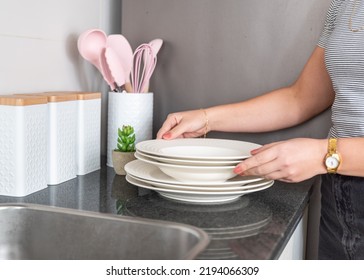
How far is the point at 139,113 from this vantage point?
3.91 ft

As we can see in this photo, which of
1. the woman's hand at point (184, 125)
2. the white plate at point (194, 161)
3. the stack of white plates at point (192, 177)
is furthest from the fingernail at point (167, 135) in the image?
the white plate at point (194, 161)

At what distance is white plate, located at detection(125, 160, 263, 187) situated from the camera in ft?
2.82

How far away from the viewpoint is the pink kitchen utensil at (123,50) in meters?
1.21

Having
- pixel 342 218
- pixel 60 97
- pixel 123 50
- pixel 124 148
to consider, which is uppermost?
pixel 123 50

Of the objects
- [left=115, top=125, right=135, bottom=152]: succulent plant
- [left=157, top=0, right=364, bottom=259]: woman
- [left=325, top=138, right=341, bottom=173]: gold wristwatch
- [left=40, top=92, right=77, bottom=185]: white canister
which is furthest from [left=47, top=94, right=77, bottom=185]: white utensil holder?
[left=325, top=138, right=341, bottom=173]: gold wristwatch

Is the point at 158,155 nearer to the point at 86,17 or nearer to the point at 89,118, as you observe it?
the point at 89,118

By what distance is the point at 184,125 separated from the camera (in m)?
1.11

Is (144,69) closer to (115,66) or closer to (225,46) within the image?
(115,66)

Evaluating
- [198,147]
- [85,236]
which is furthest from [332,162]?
[85,236]

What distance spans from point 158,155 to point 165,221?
0.14m

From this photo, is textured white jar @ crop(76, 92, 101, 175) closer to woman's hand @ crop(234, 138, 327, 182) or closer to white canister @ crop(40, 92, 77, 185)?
white canister @ crop(40, 92, 77, 185)

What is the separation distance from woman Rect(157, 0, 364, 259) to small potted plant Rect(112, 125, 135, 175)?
0.08 meters

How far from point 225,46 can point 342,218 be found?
519 millimetres
